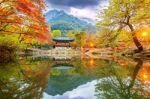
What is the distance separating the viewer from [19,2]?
55.7 ft

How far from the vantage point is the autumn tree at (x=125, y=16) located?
1200 inches

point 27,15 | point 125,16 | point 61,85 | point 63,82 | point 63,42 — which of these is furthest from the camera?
point 63,42

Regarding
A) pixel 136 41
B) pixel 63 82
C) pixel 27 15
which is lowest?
pixel 63 82

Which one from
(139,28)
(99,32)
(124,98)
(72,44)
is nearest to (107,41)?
(99,32)

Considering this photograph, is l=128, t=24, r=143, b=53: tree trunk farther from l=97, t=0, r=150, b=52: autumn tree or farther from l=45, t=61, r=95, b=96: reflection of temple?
l=45, t=61, r=95, b=96: reflection of temple

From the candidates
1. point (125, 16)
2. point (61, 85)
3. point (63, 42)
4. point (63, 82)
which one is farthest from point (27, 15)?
point (63, 42)

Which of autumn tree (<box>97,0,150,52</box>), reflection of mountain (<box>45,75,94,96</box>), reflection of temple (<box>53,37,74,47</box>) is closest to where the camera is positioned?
reflection of mountain (<box>45,75,94,96</box>)

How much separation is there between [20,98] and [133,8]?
25687 mm

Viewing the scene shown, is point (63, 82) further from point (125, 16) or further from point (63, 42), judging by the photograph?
point (63, 42)

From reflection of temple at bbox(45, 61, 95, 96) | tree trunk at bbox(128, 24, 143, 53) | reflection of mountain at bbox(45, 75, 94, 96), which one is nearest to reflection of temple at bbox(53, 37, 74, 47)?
tree trunk at bbox(128, 24, 143, 53)

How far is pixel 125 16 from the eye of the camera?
30.7m

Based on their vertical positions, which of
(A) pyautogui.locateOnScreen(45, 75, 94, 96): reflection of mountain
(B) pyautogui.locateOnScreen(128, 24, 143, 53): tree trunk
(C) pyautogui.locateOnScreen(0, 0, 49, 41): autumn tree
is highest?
(C) pyautogui.locateOnScreen(0, 0, 49, 41): autumn tree

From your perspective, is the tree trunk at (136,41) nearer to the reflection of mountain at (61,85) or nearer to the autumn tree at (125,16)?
the autumn tree at (125,16)

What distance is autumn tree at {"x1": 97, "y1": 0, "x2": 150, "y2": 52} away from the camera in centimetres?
3048
